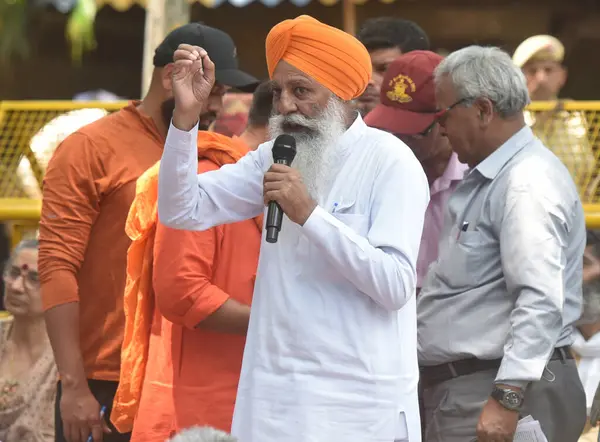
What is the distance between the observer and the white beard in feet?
13.7

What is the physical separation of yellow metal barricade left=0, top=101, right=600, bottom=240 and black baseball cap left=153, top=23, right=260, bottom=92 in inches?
86.8

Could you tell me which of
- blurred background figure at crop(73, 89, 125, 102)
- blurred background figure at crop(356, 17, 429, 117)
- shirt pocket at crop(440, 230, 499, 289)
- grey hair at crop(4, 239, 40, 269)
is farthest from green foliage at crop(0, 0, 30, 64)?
shirt pocket at crop(440, 230, 499, 289)

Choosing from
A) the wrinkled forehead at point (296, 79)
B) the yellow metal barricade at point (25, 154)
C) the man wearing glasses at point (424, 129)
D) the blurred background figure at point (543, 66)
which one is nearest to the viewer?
the wrinkled forehead at point (296, 79)

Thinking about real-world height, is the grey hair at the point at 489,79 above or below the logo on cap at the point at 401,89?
above

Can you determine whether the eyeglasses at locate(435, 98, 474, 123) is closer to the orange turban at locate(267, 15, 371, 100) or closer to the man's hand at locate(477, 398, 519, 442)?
A: the orange turban at locate(267, 15, 371, 100)

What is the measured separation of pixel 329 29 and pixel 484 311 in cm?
120

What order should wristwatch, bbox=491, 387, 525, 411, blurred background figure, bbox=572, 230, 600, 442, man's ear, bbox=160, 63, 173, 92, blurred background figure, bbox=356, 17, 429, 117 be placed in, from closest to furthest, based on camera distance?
wristwatch, bbox=491, 387, 525, 411, man's ear, bbox=160, 63, 173, 92, blurred background figure, bbox=356, 17, 429, 117, blurred background figure, bbox=572, 230, 600, 442

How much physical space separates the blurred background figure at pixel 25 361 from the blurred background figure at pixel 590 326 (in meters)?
2.76

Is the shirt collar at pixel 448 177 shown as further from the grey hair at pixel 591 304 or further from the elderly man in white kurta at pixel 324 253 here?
the grey hair at pixel 591 304

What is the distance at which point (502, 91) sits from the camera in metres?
4.94

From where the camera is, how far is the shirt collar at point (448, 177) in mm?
5746

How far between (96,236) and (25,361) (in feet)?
6.52

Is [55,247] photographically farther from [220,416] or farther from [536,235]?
[536,235]

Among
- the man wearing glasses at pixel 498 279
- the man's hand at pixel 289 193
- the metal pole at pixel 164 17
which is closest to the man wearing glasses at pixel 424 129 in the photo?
the man wearing glasses at pixel 498 279
